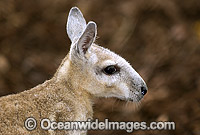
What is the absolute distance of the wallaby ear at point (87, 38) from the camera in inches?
223

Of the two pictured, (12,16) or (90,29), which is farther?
(12,16)

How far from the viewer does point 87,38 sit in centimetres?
581

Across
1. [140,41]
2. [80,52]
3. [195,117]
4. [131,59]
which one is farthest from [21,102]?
[140,41]

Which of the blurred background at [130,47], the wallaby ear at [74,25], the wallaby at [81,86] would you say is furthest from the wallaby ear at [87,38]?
the blurred background at [130,47]

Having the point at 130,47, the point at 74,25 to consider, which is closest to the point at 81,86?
the point at 74,25

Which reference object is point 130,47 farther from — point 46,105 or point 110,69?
point 46,105

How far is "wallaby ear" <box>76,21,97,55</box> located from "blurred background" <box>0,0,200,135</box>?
2.98 meters

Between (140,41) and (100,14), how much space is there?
1.58 m

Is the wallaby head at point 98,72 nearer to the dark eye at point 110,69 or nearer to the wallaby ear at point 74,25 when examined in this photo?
the dark eye at point 110,69

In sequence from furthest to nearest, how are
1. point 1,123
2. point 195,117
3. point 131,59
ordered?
point 131,59
point 195,117
point 1,123

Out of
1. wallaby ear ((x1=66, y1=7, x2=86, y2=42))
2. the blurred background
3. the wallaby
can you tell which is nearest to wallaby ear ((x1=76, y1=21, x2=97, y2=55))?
the wallaby

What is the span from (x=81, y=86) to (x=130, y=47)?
19.6ft

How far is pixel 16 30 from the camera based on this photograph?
11539 millimetres

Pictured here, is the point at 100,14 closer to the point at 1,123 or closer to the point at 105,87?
the point at 105,87
